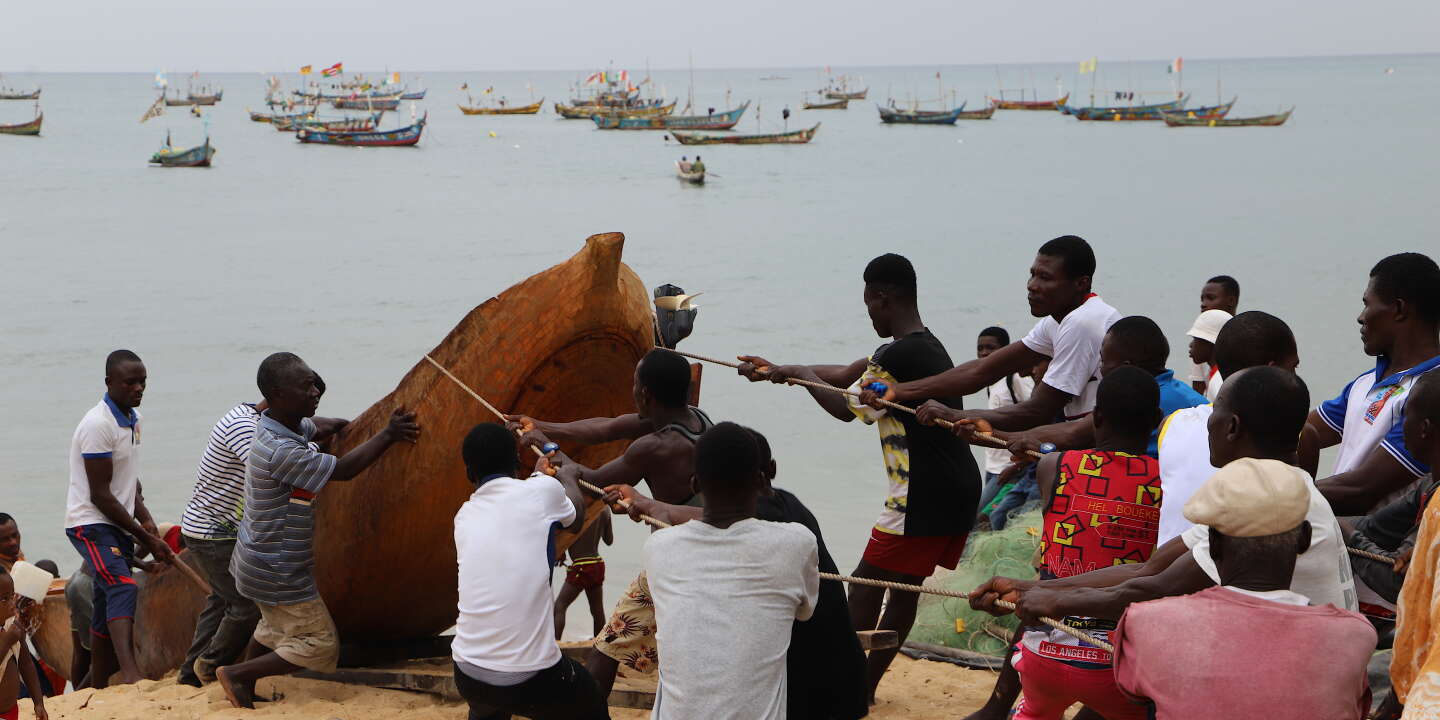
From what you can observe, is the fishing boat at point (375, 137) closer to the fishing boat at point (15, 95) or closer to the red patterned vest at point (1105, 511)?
the fishing boat at point (15, 95)

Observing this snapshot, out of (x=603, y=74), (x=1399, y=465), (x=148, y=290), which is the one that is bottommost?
(x=148, y=290)

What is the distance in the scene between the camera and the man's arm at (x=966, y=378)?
4.73 meters

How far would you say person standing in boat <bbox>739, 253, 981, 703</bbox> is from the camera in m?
4.73

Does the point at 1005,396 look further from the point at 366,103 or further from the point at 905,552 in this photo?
the point at 366,103

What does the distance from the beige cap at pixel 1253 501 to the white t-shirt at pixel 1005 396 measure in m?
5.06

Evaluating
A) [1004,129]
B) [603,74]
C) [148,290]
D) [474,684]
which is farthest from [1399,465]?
[603,74]

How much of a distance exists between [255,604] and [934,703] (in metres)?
2.84

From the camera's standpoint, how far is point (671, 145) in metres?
66.4

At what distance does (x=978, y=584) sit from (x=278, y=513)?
3.46 metres

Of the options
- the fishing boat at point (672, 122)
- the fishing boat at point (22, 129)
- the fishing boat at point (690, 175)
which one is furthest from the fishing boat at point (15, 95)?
the fishing boat at point (690, 175)

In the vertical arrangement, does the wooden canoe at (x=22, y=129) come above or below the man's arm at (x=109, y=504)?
above

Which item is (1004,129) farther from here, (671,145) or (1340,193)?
(1340,193)

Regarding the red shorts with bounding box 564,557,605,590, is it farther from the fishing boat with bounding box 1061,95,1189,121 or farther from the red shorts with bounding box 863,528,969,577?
the fishing boat with bounding box 1061,95,1189,121

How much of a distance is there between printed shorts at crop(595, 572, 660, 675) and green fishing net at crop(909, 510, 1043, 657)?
6.67 ft
